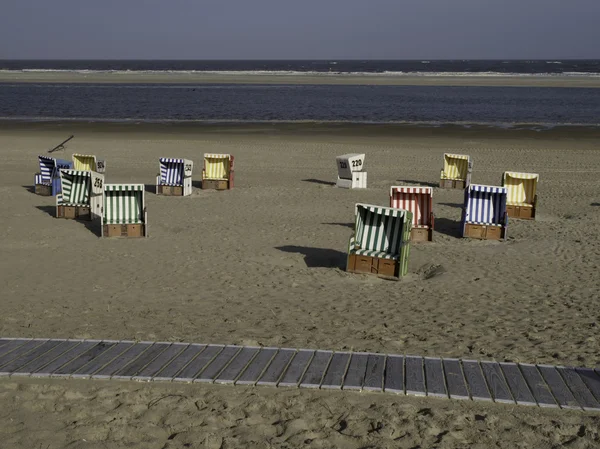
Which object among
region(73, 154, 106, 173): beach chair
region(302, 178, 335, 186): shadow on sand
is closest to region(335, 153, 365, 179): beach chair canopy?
region(302, 178, 335, 186): shadow on sand

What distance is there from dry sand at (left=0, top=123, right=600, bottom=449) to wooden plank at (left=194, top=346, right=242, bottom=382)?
0.85ft

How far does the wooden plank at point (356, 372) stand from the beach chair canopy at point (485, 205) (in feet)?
25.4

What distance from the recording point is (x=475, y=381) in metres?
7.08

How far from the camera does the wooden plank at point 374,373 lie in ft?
22.6

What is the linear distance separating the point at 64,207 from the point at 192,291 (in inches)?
262

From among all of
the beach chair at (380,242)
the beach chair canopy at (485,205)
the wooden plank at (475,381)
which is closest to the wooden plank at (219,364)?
the wooden plank at (475,381)

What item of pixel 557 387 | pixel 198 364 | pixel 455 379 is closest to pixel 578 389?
pixel 557 387

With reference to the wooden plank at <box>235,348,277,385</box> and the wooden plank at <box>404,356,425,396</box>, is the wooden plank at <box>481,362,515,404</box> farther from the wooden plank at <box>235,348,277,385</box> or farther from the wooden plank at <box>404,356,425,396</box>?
the wooden plank at <box>235,348,277,385</box>

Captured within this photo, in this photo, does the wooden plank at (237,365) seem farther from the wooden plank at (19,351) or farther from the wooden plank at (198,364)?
the wooden plank at (19,351)

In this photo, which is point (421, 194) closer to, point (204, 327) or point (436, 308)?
point (436, 308)

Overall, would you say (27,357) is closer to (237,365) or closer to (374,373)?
(237,365)

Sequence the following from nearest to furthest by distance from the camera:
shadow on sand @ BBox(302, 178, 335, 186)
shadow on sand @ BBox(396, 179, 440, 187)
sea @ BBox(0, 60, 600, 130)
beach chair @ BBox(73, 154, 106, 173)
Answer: beach chair @ BBox(73, 154, 106, 173) < shadow on sand @ BBox(302, 178, 335, 186) < shadow on sand @ BBox(396, 179, 440, 187) < sea @ BBox(0, 60, 600, 130)

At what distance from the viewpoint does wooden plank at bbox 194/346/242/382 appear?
23.3 ft

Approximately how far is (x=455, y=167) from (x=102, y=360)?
49.8ft
